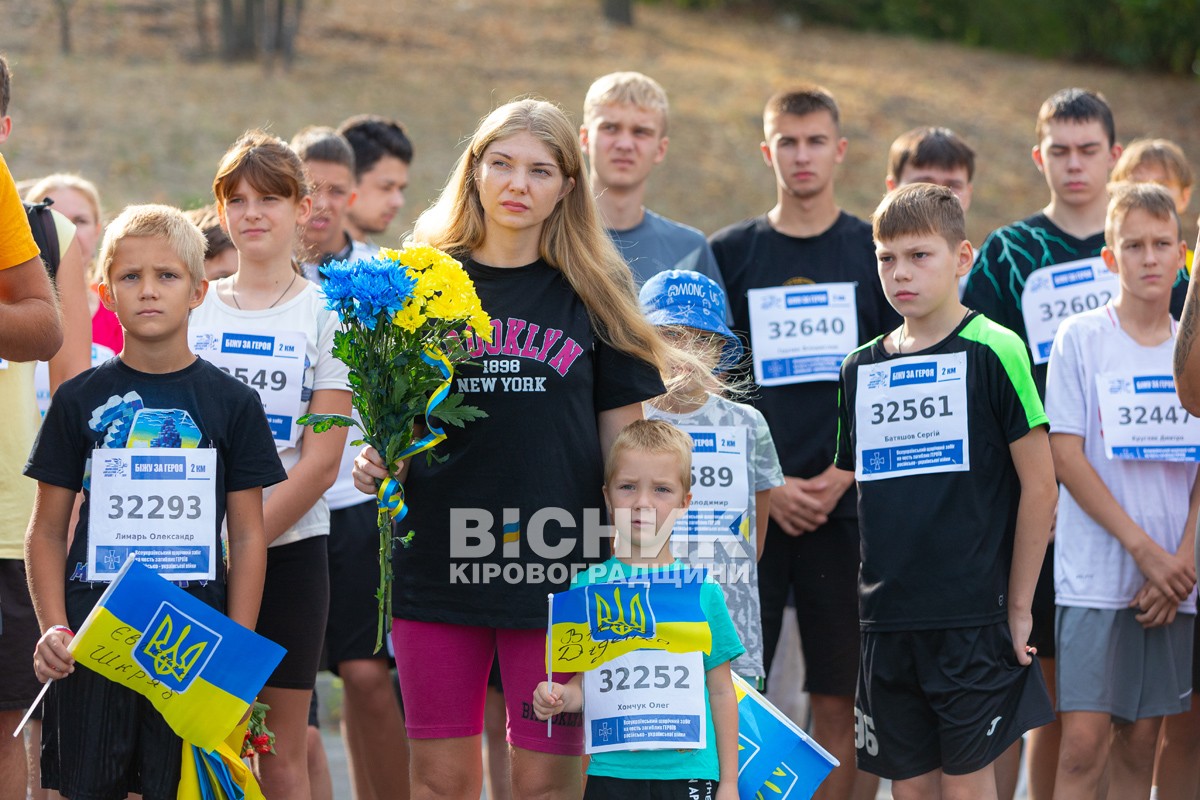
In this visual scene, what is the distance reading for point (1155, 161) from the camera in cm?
628

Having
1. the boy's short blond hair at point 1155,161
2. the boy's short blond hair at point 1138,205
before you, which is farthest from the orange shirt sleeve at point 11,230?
the boy's short blond hair at point 1155,161

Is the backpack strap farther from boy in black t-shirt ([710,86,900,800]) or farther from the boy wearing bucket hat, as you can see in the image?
boy in black t-shirt ([710,86,900,800])

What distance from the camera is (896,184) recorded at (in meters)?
6.30

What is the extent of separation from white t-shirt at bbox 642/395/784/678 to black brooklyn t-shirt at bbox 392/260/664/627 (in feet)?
2.21

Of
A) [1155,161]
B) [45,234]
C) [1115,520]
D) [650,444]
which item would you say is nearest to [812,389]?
[1115,520]

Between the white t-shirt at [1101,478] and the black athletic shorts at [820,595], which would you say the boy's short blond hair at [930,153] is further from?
the black athletic shorts at [820,595]

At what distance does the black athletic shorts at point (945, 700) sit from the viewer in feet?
13.8

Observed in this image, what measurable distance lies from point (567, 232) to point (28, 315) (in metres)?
1.47

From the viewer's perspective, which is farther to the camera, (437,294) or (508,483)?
(508,483)

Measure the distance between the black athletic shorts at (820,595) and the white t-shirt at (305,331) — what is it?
5.60ft

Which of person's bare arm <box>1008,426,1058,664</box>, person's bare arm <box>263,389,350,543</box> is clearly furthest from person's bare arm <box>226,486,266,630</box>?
person's bare arm <box>1008,426,1058,664</box>

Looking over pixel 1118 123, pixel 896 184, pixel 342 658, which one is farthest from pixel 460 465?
pixel 1118 123

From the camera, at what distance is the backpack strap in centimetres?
462

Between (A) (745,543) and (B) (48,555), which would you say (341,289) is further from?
(A) (745,543)
